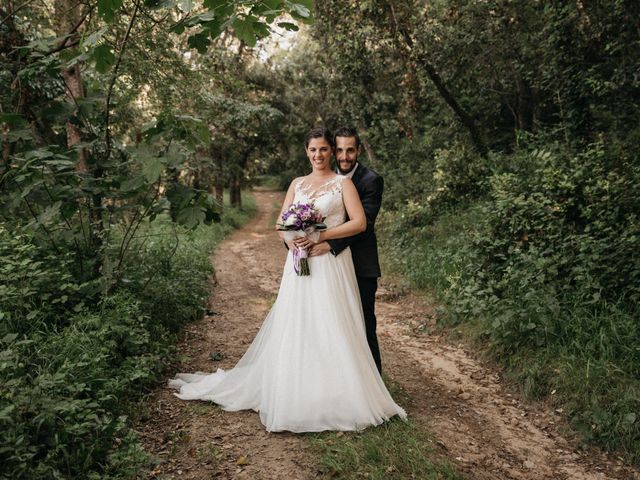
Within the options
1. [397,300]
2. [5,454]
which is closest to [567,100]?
[397,300]

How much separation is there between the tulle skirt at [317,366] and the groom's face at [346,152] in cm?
85

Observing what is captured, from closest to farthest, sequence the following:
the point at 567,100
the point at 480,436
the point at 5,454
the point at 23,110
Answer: the point at 5,454, the point at 480,436, the point at 23,110, the point at 567,100

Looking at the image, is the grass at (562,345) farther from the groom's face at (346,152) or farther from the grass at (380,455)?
the groom's face at (346,152)

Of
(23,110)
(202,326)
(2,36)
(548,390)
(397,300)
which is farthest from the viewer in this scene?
(397,300)

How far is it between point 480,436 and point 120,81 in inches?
264

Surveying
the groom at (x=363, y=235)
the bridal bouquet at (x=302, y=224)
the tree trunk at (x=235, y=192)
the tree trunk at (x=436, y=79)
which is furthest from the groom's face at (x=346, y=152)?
the tree trunk at (x=235, y=192)

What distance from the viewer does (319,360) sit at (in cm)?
410

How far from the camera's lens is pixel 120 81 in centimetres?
702

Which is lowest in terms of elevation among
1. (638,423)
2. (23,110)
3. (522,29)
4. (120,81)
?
(638,423)

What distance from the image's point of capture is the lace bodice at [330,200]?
4172 millimetres

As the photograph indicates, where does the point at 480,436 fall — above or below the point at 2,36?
below

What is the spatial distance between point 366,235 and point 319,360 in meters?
1.27

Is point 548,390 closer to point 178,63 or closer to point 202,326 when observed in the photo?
point 202,326

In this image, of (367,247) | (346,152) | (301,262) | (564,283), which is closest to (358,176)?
(346,152)
